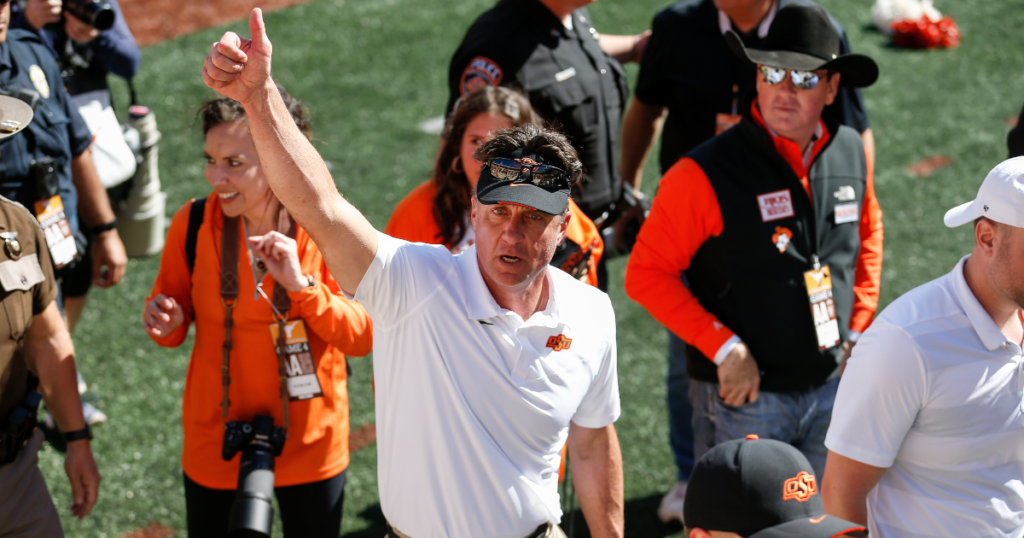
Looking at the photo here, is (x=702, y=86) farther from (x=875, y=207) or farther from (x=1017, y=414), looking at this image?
(x=1017, y=414)

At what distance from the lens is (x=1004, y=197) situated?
7.66 feet

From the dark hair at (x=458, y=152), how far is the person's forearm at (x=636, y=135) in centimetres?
117

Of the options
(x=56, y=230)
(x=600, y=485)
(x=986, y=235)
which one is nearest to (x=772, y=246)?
(x=986, y=235)

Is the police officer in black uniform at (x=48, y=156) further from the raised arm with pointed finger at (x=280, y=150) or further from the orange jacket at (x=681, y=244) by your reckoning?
the orange jacket at (x=681, y=244)

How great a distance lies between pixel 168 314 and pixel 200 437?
44cm

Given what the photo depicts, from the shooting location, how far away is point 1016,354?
2420 millimetres

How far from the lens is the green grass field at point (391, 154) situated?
4.41m

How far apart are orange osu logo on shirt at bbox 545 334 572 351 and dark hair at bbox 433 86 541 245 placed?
986 millimetres

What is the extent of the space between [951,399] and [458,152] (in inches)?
72.1

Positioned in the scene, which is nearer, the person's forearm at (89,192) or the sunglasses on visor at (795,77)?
the sunglasses on visor at (795,77)

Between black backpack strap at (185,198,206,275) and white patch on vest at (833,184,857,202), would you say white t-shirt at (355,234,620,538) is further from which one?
white patch on vest at (833,184,857,202)

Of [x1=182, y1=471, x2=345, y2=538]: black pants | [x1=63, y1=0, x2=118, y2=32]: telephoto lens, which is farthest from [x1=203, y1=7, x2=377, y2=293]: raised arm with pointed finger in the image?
[x1=63, y1=0, x2=118, y2=32]: telephoto lens

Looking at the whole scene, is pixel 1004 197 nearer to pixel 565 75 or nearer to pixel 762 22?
pixel 762 22

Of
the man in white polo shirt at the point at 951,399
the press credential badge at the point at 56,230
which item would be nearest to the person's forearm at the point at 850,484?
the man in white polo shirt at the point at 951,399
